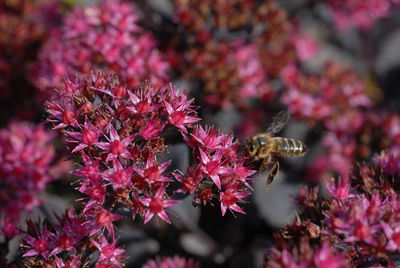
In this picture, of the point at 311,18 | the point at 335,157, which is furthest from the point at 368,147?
the point at 311,18

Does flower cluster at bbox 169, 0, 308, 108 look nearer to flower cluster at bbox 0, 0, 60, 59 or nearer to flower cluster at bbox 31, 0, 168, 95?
flower cluster at bbox 31, 0, 168, 95

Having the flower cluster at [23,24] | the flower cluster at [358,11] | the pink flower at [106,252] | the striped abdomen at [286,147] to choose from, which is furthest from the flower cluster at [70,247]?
the flower cluster at [358,11]

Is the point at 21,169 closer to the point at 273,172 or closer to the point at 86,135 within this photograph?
the point at 86,135

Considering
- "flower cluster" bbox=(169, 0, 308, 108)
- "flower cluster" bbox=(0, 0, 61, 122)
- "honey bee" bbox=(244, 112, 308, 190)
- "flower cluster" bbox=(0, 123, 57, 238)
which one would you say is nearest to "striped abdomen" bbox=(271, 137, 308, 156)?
"honey bee" bbox=(244, 112, 308, 190)

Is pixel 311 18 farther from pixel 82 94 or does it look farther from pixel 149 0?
pixel 82 94

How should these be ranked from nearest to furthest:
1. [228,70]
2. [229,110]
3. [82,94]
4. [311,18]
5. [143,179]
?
[143,179] → [82,94] → [228,70] → [229,110] → [311,18]

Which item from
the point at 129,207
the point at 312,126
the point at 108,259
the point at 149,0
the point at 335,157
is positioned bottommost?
the point at 108,259
